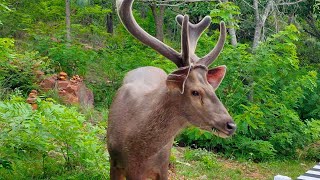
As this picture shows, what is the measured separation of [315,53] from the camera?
15281mm

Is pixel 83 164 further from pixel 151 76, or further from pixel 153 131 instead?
pixel 153 131

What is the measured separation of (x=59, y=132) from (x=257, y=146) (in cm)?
440

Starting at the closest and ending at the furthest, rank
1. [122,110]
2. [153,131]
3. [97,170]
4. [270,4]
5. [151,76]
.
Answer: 1. [153,131]
2. [122,110]
3. [151,76]
4. [97,170]
5. [270,4]

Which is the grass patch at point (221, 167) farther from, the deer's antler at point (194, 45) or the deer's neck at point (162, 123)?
the deer's neck at point (162, 123)

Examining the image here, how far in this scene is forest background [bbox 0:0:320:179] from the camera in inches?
203

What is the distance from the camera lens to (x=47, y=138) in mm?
5297

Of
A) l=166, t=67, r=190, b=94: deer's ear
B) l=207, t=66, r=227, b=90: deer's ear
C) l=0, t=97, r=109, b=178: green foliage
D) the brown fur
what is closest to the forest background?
l=0, t=97, r=109, b=178: green foliage

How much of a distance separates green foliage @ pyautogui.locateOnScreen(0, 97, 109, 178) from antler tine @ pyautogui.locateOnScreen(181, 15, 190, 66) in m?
1.99

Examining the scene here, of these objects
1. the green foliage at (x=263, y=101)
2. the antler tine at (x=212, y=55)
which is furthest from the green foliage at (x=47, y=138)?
the green foliage at (x=263, y=101)

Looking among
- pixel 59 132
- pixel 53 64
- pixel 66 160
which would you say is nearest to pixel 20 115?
pixel 59 132

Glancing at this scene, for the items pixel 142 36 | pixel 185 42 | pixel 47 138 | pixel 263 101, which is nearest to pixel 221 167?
pixel 263 101

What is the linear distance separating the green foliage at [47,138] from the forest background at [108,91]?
1 cm

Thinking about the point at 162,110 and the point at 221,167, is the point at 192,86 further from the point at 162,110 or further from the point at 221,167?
the point at 221,167

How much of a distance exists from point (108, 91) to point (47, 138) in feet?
18.0
